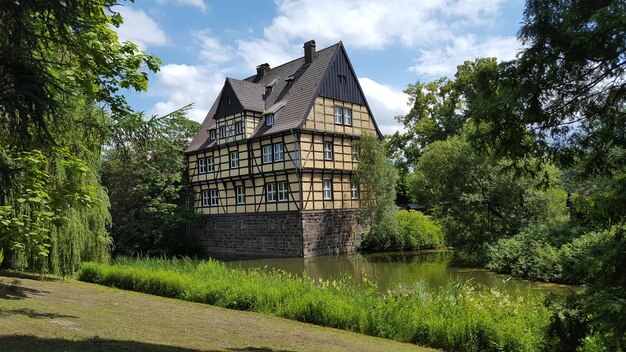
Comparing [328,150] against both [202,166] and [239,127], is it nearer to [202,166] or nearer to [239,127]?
[239,127]

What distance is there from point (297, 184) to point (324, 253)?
385 cm

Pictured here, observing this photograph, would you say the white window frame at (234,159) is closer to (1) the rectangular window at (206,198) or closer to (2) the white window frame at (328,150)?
(1) the rectangular window at (206,198)

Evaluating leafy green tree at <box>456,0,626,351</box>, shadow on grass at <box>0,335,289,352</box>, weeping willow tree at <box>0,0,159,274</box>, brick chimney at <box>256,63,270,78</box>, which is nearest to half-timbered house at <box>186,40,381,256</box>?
brick chimney at <box>256,63,270,78</box>

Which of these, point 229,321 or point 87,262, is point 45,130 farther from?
point 87,262

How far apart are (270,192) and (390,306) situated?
19448 mm

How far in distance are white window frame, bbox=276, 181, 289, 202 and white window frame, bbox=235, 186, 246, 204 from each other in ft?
9.80

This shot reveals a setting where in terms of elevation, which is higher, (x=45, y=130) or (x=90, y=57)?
(x=90, y=57)

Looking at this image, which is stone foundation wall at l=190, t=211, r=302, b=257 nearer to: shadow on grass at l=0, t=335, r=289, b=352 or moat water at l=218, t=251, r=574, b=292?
moat water at l=218, t=251, r=574, b=292

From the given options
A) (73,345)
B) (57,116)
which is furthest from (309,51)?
(73,345)

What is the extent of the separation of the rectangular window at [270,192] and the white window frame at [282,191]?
0.40 meters

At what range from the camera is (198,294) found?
1101 centimetres

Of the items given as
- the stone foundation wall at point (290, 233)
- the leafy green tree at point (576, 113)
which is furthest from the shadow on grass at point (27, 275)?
the stone foundation wall at point (290, 233)

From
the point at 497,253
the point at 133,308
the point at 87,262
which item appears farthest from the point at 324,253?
the point at 133,308

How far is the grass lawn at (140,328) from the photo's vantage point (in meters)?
5.35
